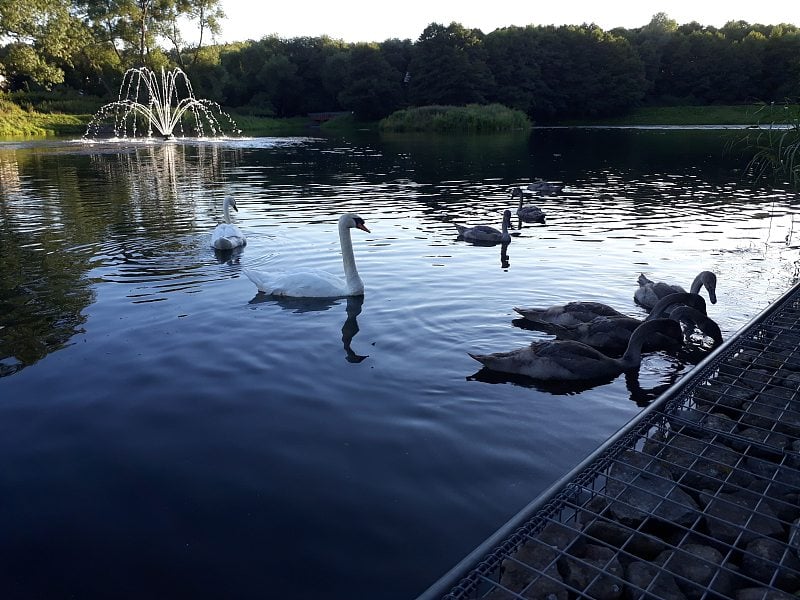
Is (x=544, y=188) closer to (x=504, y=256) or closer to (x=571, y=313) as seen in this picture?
(x=504, y=256)

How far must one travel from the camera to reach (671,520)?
4.86 metres

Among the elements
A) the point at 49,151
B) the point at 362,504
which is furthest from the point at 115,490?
the point at 49,151

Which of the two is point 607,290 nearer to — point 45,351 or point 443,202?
point 45,351

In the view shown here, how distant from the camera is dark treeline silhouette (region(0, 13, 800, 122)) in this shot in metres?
97.2

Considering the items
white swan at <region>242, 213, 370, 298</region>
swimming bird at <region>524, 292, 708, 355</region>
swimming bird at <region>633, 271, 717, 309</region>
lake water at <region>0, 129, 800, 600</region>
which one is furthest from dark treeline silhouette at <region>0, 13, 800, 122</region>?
swimming bird at <region>524, 292, 708, 355</region>

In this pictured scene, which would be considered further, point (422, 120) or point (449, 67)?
point (449, 67)

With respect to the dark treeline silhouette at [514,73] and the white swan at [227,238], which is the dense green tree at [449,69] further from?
the white swan at [227,238]

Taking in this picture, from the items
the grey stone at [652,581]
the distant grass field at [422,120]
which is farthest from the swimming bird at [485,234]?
the distant grass field at [422,120]

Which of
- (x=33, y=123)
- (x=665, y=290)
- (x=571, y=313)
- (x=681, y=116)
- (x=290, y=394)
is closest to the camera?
(x=290, y=394)

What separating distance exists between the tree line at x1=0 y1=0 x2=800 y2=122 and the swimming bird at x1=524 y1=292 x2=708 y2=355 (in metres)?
89.3

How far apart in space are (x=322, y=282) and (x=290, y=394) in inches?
155

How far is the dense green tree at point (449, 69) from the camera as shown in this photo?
96000mm

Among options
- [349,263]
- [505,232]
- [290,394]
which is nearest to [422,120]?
[505,232]

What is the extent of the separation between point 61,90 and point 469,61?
5798 cm
